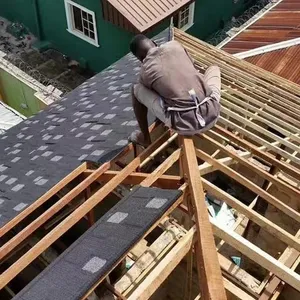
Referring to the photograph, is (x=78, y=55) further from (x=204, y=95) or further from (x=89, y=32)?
(x=204, y=95)

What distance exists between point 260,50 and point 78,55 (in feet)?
23.7

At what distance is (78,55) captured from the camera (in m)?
16.7

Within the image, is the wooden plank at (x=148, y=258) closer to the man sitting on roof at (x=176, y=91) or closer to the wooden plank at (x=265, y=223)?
the wooden plank at (x=265, y=223)

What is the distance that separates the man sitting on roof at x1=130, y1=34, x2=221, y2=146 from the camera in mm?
5422

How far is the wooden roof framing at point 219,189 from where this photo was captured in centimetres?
440

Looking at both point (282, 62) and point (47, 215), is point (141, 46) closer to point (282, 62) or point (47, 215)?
point (47, 215)

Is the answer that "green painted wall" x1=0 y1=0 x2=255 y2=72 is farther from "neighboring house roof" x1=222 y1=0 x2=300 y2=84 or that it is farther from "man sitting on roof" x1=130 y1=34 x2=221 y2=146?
"man sitting on roof" x1=130 y1=34 x2=221 y2=146

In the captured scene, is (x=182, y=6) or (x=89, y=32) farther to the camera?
(x=89, y=32)

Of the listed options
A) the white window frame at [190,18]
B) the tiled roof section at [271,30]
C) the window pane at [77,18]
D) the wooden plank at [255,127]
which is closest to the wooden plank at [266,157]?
the wooden plank at [255,127]

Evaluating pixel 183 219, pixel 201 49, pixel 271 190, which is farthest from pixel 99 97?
pixel 271 190

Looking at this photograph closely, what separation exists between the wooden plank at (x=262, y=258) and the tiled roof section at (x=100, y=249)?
66 cm

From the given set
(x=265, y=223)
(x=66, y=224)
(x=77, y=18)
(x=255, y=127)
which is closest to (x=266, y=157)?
(x=255, y=127)

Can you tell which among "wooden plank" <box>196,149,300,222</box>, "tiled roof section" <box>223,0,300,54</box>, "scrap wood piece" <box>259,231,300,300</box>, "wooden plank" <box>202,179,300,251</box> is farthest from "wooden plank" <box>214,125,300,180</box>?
"tiled roof section" <box>223,0,300,54</box>

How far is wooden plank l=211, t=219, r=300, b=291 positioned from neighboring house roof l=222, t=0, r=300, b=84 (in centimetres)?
817
